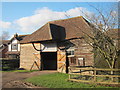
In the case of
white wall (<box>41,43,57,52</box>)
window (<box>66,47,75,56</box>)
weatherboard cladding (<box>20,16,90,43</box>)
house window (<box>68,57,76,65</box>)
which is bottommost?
house window (<box>68,57,76,65</box>)

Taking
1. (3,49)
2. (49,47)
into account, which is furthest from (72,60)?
(3,49)

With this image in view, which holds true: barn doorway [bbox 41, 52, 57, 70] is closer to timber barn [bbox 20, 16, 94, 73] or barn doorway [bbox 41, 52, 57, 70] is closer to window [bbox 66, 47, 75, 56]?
timber barn [bbox 20, 16, 94, 73]

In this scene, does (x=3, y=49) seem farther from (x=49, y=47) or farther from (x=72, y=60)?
(x=72, y=60)

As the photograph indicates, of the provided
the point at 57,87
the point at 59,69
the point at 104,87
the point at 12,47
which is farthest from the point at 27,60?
the point at 12,47

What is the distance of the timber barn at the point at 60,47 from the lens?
14812 millimetres

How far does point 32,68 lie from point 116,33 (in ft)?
39.9

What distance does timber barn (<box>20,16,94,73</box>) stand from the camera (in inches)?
583

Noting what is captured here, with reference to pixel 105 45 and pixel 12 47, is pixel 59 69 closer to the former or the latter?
pixel 105 45

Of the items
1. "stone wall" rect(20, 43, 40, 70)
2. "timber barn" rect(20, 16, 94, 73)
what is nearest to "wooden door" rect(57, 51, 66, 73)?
"timber barn" rect(20, 16, 94, 73)

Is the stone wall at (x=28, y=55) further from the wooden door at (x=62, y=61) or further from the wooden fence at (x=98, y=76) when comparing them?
the wooden fence at (x=98, y=76)

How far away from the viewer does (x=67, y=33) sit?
53.8ft

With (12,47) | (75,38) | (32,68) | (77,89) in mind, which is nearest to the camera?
(77,89)

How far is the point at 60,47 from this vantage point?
52.9 feet

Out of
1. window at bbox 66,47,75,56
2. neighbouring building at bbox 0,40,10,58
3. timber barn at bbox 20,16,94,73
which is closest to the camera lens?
timber barn at bbox 20,16,94,73
